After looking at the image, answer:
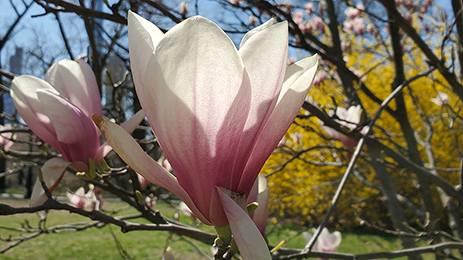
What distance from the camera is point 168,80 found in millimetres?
312

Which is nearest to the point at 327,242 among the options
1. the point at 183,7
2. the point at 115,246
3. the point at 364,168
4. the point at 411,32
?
the point at 411,32

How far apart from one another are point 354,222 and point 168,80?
5530mm

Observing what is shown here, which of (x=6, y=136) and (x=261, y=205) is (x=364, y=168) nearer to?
(x=6, y=136)

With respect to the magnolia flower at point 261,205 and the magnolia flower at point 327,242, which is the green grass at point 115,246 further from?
the magnolia flower at point 261,205

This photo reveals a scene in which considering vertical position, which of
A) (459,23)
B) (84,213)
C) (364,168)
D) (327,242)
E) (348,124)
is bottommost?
(364,168)

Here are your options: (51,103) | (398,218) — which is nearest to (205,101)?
(51,103)

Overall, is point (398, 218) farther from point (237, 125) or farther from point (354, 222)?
point (354, 222)

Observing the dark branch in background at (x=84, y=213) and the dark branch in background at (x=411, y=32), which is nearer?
the dark branch in background at (x=84, y=213)

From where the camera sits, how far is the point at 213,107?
0.32 metres

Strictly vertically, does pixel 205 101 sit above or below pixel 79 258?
above

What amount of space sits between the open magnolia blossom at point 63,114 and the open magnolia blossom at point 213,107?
23 cm

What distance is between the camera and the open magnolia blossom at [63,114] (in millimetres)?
528

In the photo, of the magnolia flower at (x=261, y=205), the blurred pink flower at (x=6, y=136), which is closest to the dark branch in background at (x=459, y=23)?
the magnolia flower at (x=261, y=205)

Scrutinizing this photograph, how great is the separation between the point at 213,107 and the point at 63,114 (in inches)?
12.5
